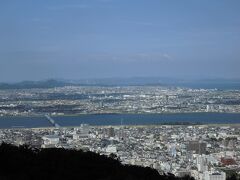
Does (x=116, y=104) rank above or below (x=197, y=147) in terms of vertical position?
above

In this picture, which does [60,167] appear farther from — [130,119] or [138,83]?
[138,83]

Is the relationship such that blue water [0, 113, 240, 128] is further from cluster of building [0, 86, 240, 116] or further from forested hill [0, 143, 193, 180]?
forested hill [0, 143, 193, 180]

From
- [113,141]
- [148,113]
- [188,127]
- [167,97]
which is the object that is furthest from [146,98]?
[113,141]

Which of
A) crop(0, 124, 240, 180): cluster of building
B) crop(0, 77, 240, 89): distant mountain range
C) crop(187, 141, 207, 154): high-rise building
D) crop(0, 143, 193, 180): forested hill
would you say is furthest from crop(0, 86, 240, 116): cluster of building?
crop(0, 143, 193, 180): forested hill

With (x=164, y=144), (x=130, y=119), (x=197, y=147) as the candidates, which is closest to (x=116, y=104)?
(x=130, y=119)

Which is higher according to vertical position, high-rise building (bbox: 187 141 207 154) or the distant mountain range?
the distant mountain range

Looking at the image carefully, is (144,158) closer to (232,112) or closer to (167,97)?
(232,112)
